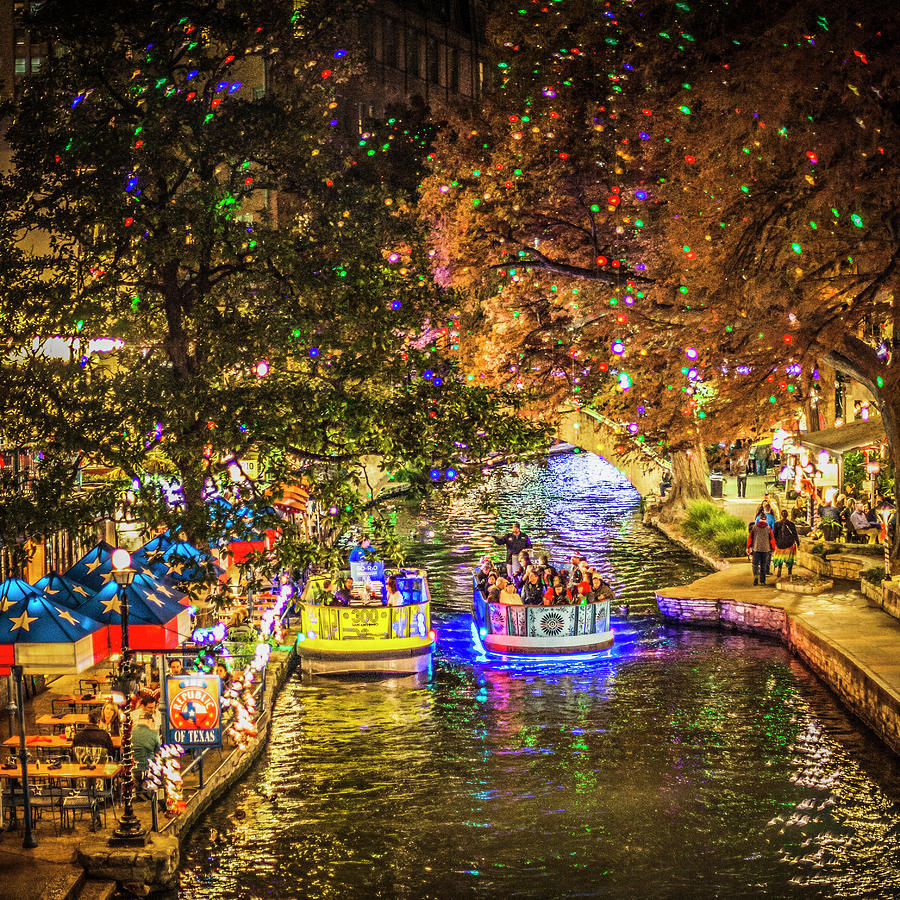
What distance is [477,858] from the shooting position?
47.5 feet

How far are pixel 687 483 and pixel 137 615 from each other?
35046 mm

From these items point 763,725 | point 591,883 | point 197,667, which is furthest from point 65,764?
point 763,725

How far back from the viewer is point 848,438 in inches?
1246

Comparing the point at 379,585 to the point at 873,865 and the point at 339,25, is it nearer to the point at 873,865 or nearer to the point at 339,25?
the point at 339,25

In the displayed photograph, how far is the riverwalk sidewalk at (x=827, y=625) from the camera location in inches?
738

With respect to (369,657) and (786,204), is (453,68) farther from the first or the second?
(369,657)

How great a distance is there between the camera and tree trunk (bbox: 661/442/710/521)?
157 feet

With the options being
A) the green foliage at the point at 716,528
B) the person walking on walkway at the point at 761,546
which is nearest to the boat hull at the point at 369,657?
the person walking on walkway at the point at 761,546

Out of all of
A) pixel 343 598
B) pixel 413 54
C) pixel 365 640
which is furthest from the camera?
pixel 413 54

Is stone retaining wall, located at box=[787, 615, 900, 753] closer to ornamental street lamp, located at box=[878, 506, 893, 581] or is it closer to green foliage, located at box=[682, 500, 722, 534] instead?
ornamental street lamp, located at box=[878, 506, 893, 581]

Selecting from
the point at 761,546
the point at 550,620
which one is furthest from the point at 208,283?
the point at 761,546

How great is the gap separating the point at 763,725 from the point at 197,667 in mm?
9586

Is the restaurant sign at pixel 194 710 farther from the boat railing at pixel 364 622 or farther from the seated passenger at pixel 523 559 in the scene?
the seated passenger at pixel 523 559

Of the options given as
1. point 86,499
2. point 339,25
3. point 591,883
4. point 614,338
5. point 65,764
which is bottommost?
point 591,883
